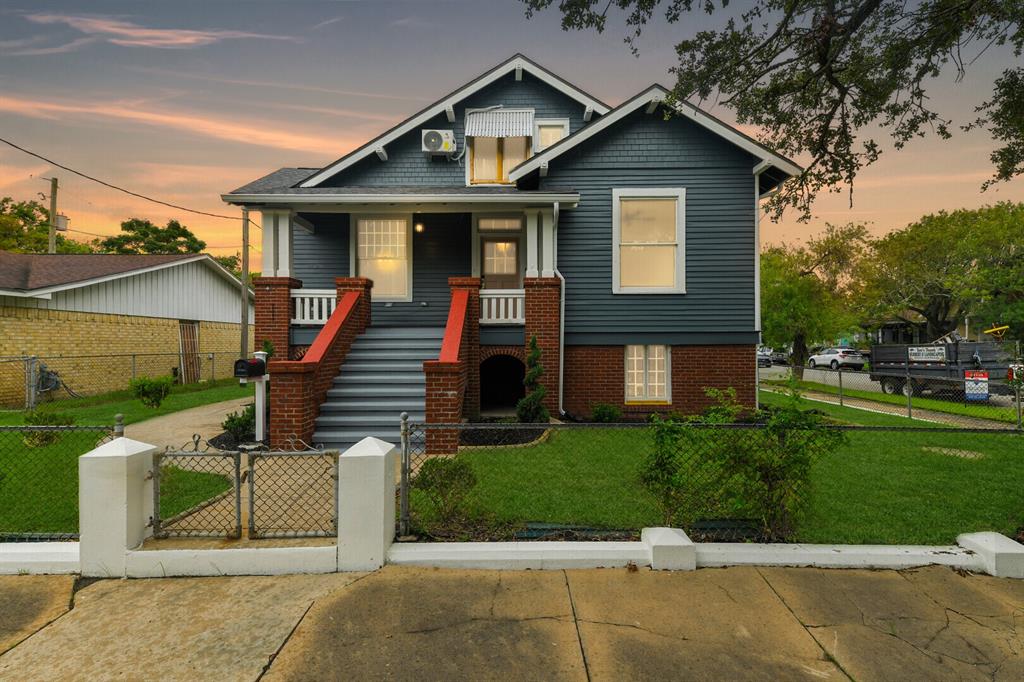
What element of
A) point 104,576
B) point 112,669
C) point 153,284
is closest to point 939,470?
point 112,669

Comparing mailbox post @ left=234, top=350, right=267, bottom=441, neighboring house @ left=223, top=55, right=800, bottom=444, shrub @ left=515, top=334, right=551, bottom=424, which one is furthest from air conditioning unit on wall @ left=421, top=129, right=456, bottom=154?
mailbox post @ left=234, top=350, right=267, bottom=441

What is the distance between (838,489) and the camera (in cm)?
620

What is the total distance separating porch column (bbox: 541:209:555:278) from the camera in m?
10.6

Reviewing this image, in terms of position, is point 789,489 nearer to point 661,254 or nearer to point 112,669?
point 112,669

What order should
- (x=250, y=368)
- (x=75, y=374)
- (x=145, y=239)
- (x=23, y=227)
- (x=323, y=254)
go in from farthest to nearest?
1. (x=145, y=239)
2. (x=23, y=227)
3. (x=75, y=374)
4. (x=323, y=254)
5. (x=250, y=368)

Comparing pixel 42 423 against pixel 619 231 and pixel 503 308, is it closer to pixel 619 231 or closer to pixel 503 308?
pixel 503 308

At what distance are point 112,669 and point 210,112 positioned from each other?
20502 mm

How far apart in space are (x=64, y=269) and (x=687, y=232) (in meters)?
21.0

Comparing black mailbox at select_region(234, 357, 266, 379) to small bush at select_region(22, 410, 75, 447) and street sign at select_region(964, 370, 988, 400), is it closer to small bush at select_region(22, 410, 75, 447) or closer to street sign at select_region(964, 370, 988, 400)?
small bush at select_region(22, 410, 75, 447)

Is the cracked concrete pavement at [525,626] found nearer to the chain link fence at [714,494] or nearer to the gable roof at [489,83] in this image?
the chain link fence at [714,494]

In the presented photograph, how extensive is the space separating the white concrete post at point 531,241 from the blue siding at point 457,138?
330 cm

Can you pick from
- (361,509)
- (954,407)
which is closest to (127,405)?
(361,509)

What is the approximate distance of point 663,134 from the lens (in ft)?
36.3

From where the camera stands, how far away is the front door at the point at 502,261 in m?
12.9
